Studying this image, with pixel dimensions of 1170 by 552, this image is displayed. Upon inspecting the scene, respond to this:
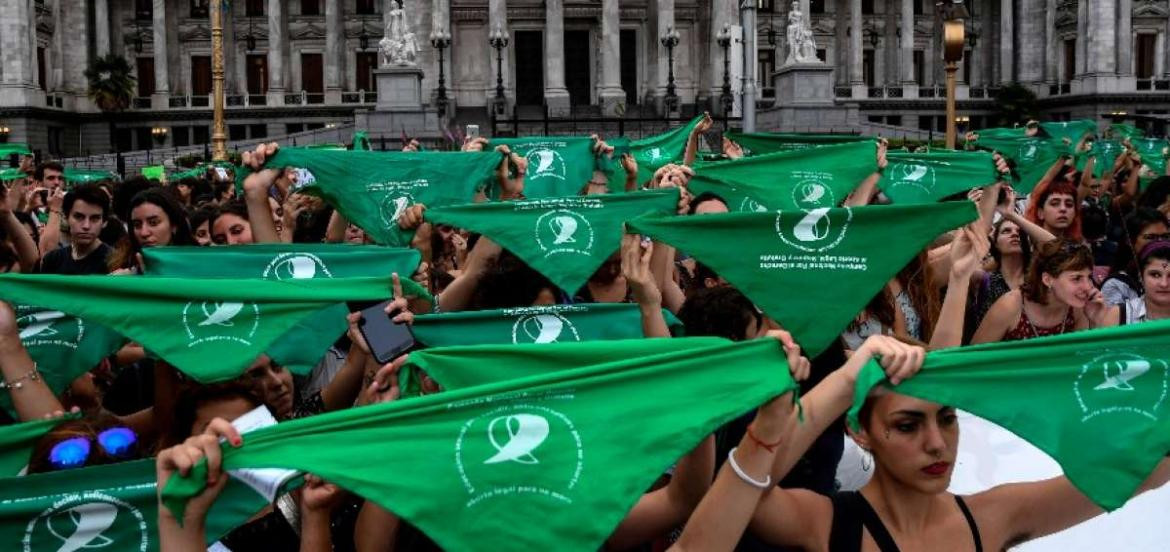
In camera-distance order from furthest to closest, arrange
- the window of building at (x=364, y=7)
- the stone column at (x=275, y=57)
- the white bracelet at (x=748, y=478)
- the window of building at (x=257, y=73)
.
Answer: the window of building at (x=364, y=7) < the window of building at (x=257, y=73) < the stone column at (x=275, y=57) < the white bracelet at (x=748, y=478)

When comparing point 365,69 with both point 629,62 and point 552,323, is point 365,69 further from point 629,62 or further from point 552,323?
point 552,323

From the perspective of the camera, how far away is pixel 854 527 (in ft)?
12.5

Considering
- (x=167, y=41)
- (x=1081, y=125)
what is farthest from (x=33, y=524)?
(x=167, y=41)

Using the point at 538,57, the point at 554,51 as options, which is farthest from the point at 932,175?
the point at 538,57

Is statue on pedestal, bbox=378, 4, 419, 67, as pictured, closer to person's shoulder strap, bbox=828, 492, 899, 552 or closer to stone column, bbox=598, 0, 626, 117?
stone column, bbox=598, 0, 626, 117

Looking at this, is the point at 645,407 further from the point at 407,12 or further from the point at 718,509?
the point at 407,12

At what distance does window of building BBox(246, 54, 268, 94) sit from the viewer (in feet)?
207

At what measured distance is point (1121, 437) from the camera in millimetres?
3895

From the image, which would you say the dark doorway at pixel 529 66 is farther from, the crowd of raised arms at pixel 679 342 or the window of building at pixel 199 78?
the crowd of raised arms at pixel 679 342

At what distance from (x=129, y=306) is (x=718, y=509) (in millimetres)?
3098

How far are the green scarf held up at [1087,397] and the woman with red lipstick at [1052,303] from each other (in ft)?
9.59

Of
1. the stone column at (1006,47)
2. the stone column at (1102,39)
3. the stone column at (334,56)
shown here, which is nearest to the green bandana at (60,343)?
the stone column at (334,56)

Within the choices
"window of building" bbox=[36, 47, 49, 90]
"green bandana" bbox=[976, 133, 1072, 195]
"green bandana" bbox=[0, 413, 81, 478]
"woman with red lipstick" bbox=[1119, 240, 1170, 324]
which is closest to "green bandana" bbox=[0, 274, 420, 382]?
"green bandana" bbox=[0, 413, 81, 478]

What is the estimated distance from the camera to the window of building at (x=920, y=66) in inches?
2633
